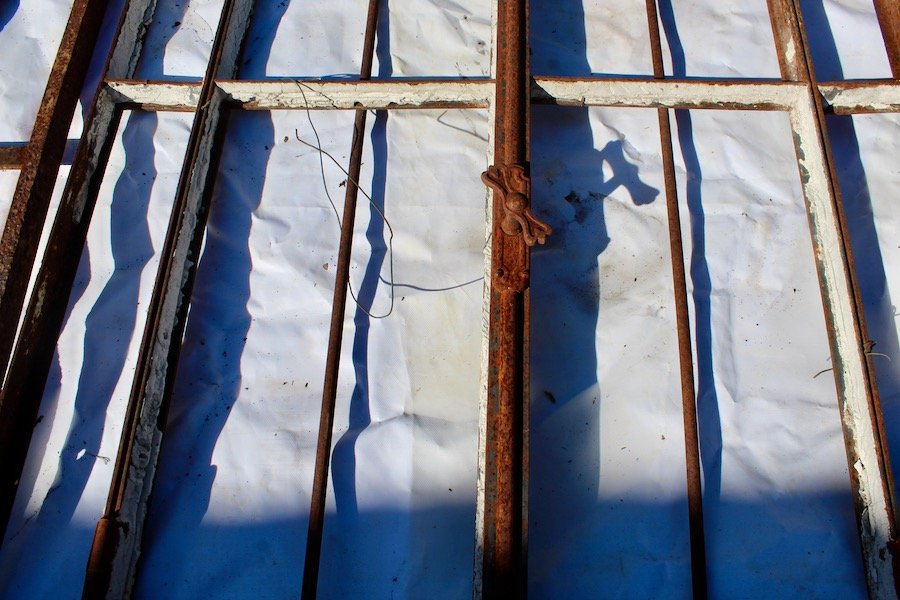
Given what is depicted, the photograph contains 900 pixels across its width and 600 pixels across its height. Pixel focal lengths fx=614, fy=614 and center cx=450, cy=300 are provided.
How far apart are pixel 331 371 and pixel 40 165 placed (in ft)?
4.50

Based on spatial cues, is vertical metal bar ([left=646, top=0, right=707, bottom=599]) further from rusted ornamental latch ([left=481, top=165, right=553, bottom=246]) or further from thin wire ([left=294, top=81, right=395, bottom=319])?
thin wire ([left=294, top=81, right=395, bottom=319])

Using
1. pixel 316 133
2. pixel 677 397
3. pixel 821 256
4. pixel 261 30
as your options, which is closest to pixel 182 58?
pixel 261 30

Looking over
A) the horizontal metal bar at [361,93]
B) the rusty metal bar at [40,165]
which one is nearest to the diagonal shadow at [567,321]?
the horizontal metal bar at [361,93]

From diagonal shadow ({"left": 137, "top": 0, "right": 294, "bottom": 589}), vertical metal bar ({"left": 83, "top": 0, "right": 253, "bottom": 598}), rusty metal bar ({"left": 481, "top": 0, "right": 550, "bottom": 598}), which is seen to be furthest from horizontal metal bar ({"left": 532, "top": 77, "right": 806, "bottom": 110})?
vertical metal bar ({"left": 83, "top": 0, "right": 253, "bottom": 598})

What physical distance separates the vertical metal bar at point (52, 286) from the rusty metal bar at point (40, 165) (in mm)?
22

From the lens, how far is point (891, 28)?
254cm

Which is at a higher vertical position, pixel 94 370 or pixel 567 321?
pixel 567 321

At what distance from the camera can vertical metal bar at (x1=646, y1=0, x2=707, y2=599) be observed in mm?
1849

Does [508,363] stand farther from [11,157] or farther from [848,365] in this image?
[11,157]

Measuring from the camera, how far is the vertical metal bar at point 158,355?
1786 mm

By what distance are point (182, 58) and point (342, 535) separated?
2116mm

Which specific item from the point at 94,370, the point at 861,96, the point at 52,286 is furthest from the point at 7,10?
the point at 861,96

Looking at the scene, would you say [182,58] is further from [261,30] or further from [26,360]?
[26,360]

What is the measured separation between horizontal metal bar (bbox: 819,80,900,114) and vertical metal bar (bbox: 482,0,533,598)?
1.23m
